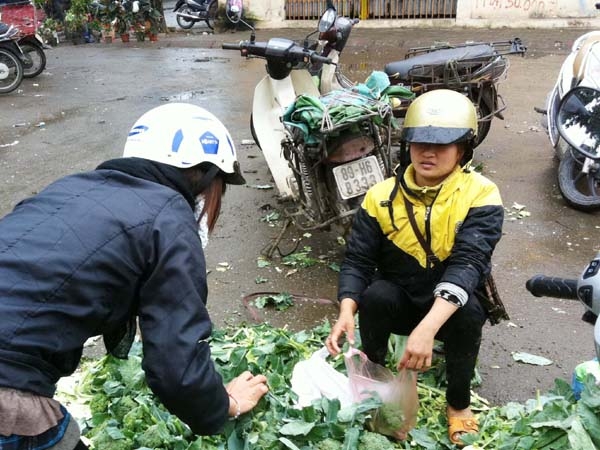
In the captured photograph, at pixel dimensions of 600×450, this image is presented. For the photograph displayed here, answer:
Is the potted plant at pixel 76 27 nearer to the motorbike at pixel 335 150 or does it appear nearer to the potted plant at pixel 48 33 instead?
the potted plant at pixel 48 33

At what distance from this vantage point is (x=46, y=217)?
5.22ft

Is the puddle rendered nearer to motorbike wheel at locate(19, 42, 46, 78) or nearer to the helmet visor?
motorbike wheel at locate(19, 42, 46, 78)

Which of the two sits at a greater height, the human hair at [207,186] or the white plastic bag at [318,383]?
the human hair at [207,186]

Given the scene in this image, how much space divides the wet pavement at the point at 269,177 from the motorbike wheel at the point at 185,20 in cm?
419

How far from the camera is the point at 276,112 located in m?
4.83

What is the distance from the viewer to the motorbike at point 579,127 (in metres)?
4.14

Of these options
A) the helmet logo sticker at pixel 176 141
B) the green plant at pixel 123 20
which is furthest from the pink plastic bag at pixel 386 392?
the green plant at pixel 123 20

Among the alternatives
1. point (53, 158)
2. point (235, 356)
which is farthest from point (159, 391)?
point (53, 158)

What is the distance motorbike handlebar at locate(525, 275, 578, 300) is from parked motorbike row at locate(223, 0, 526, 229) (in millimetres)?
1860

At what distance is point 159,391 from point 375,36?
1295 centimetres

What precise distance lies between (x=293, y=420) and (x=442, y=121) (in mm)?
1276

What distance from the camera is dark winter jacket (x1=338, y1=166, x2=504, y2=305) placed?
94.0 inches

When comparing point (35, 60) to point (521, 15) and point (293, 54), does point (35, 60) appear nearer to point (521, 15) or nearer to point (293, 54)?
point (293, 54)

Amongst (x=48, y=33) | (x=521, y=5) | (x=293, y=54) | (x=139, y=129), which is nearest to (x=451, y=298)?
(x=139, y=129)
